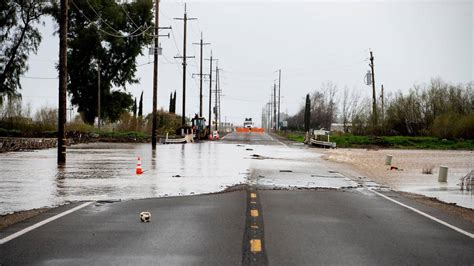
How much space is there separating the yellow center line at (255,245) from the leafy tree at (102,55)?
2599 inches

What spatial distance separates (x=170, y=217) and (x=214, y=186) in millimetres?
6627

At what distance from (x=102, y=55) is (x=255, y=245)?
2688 inches

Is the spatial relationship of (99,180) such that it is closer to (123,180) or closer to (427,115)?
(123,180)

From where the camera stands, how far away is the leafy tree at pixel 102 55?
73.5m

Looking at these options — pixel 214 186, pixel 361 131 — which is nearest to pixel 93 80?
pixel 361 131

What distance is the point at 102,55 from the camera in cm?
7444

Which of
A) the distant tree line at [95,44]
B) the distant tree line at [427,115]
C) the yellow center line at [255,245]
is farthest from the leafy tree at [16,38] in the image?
the yellow center line at [255,245]

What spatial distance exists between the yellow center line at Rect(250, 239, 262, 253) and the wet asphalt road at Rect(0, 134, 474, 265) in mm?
24

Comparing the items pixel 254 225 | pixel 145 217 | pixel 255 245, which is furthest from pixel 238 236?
pixel 145 217

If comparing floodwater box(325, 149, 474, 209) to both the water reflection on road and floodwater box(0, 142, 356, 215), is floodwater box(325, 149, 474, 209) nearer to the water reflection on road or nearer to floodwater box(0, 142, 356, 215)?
floodwater box(0, 142, 356, 215)

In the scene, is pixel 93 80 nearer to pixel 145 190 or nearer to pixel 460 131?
pixel 460 131

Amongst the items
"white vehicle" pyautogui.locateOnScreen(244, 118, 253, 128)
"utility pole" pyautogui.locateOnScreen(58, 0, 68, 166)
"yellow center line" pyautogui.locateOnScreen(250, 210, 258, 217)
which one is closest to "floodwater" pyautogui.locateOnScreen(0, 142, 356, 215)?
"utility pole" pyautogui.locateOnScreen(58, 0, 68, 166)

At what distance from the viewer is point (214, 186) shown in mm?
18328

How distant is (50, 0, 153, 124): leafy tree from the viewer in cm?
7350
